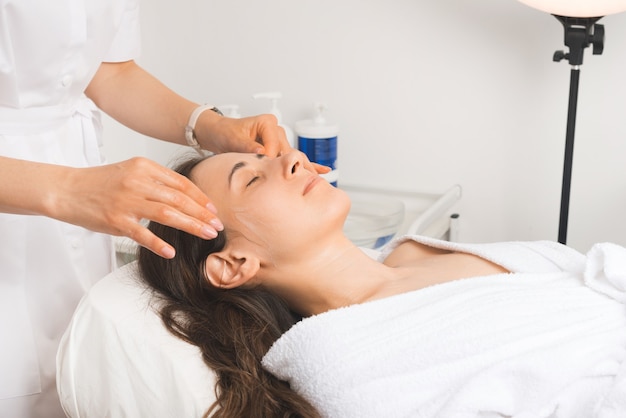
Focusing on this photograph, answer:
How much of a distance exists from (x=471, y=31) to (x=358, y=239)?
0.63 metres

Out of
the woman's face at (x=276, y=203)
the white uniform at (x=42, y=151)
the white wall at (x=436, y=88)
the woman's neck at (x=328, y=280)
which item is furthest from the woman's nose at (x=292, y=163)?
the white wall at (x=436, y=88)

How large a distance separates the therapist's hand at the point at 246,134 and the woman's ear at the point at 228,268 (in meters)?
0.22

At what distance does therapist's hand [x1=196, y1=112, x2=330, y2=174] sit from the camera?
1443 millimetres

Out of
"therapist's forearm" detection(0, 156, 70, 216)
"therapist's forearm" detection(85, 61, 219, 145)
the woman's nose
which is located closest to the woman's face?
the woman's nose

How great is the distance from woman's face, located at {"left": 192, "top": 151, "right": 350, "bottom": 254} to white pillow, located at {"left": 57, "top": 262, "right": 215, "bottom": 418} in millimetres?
218

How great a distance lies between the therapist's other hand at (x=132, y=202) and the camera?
0.99 m

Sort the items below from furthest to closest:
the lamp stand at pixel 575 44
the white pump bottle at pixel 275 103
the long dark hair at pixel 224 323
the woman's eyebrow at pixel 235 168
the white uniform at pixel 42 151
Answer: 1. the white pump bottle at pixel 275 103
2. the lamp stand at pixel 575 44
3. the woman's eyebrow at pixel 235 168
4. the white uniform at pixel 42 151
5. the long dark hair at pixel 224 323

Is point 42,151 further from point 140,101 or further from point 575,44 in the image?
point 575,44

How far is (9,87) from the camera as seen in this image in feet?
4.08

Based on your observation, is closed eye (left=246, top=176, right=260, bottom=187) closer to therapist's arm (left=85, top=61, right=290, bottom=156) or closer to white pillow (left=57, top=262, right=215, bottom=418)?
therapist's arm (left=85, top=61, right=290, bottom=156)

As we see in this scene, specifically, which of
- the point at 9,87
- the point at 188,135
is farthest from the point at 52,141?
the point at 188,135

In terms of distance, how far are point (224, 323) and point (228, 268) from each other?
0.11 meters

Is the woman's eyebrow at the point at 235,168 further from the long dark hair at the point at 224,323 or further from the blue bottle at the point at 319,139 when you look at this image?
the blue bottle at the point at 319,139

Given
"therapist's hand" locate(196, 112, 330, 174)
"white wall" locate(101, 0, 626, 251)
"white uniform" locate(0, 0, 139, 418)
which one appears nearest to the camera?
"white uniform" locate(0, 0, 139, 418)
